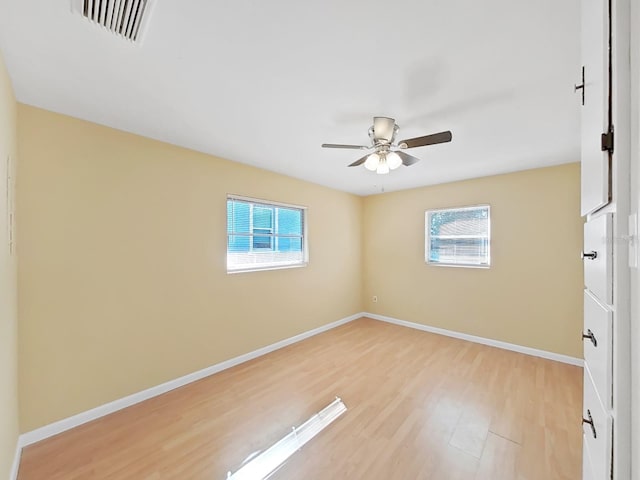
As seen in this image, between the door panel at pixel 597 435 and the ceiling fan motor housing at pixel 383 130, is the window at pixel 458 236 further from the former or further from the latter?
the door panel at pixel 597 435

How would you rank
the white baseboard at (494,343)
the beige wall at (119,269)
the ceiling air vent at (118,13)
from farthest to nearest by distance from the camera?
the white baseboard at (494,343), the beige wall at (119,269), the ceiling air vent at (118,13)

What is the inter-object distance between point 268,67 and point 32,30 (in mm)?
1118

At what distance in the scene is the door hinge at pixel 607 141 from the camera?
0.73m

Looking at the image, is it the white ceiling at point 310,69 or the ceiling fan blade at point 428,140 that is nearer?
the white ceiling at point 310,69

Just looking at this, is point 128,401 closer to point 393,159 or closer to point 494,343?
point 393,159

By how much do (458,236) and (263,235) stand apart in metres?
2.97

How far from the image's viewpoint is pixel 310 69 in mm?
1518

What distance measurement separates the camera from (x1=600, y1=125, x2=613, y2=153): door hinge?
725 millimetres

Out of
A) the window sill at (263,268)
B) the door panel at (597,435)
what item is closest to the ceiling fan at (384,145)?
the door panel at (597,435)

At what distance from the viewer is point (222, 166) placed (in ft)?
9.87

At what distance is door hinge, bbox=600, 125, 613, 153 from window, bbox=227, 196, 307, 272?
9.99 feet

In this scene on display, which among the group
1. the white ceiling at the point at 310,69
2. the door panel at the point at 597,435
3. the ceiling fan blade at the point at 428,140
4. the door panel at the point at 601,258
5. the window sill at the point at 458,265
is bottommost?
the door panel at the point at 597,435

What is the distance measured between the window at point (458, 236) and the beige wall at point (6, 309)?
4.53 meters

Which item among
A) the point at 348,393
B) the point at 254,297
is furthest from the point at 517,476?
the point at 254,297
